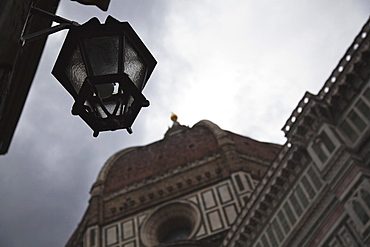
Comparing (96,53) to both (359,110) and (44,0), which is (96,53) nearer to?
(44,0)

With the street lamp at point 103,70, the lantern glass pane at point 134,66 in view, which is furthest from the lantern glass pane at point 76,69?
the lantern glass pane at point 134,66

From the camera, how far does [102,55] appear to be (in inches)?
99.2

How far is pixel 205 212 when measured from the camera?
74.3ft

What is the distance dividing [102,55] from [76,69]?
0.19 metres

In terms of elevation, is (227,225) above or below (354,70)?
above

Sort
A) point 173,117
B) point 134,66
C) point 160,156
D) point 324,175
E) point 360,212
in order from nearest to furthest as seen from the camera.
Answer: point 134,66
point 360,212
point 324,175
point 160,156
point 173,117

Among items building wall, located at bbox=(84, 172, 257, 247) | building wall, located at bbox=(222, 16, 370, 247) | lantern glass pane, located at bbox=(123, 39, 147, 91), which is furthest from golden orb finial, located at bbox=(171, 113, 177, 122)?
→ lantern glass pane, located at bbox=(123, 39, 147, 91)

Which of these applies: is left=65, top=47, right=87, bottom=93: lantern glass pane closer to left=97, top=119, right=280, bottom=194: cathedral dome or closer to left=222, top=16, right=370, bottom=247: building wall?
left=222, top=16, right=370, bottom=247: building wall

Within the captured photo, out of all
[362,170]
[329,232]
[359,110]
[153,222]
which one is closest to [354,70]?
[359,110]

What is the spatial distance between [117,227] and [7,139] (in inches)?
838

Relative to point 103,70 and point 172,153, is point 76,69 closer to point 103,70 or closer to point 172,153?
point 103,70

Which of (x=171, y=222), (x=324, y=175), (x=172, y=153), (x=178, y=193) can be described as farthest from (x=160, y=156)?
(x=324, y=175)

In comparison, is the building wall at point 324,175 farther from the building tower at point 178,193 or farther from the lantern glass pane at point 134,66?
the lantern glass pane at point 134,66

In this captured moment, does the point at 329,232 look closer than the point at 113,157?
Yes
